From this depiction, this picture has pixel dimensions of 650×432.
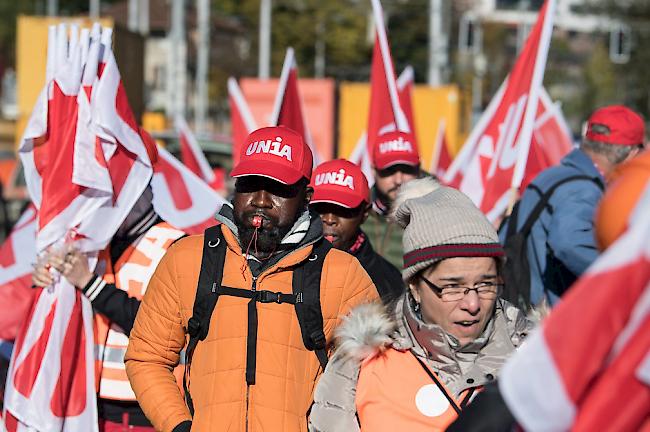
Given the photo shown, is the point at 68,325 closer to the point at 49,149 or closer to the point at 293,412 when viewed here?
the point at 49,149

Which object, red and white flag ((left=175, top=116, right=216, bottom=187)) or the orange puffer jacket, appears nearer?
the orange puffer jacket

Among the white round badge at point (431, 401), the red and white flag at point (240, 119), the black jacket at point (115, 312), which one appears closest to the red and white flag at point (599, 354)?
the white round badge at point (431, 401)

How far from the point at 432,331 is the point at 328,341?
562 millimetres

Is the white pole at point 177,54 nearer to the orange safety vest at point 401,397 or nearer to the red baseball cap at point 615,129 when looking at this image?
the red baseball cap at point 615,129

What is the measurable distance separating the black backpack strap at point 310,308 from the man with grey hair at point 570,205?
178cm

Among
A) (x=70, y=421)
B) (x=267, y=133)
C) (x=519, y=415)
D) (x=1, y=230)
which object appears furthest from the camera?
(x=1, y=230)

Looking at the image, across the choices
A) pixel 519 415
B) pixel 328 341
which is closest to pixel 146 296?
pixel 328 341

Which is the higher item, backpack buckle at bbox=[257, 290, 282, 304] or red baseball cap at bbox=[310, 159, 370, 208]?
red baseball cap at bbox=[310, 159, 370, 208]

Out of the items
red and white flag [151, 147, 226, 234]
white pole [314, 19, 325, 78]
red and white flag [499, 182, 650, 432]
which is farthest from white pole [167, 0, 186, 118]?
white pole [314, 19, 325, 78]

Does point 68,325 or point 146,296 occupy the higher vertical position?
point 146,296

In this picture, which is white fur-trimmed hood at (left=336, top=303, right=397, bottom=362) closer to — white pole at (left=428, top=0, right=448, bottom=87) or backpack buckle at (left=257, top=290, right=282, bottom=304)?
backpack buckle at (left=257, top=290, right=282, bottom=304)

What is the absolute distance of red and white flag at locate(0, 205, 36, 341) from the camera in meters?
4.60

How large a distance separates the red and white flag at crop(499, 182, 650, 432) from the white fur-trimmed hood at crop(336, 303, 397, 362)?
0.98m

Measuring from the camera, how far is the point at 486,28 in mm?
61344
